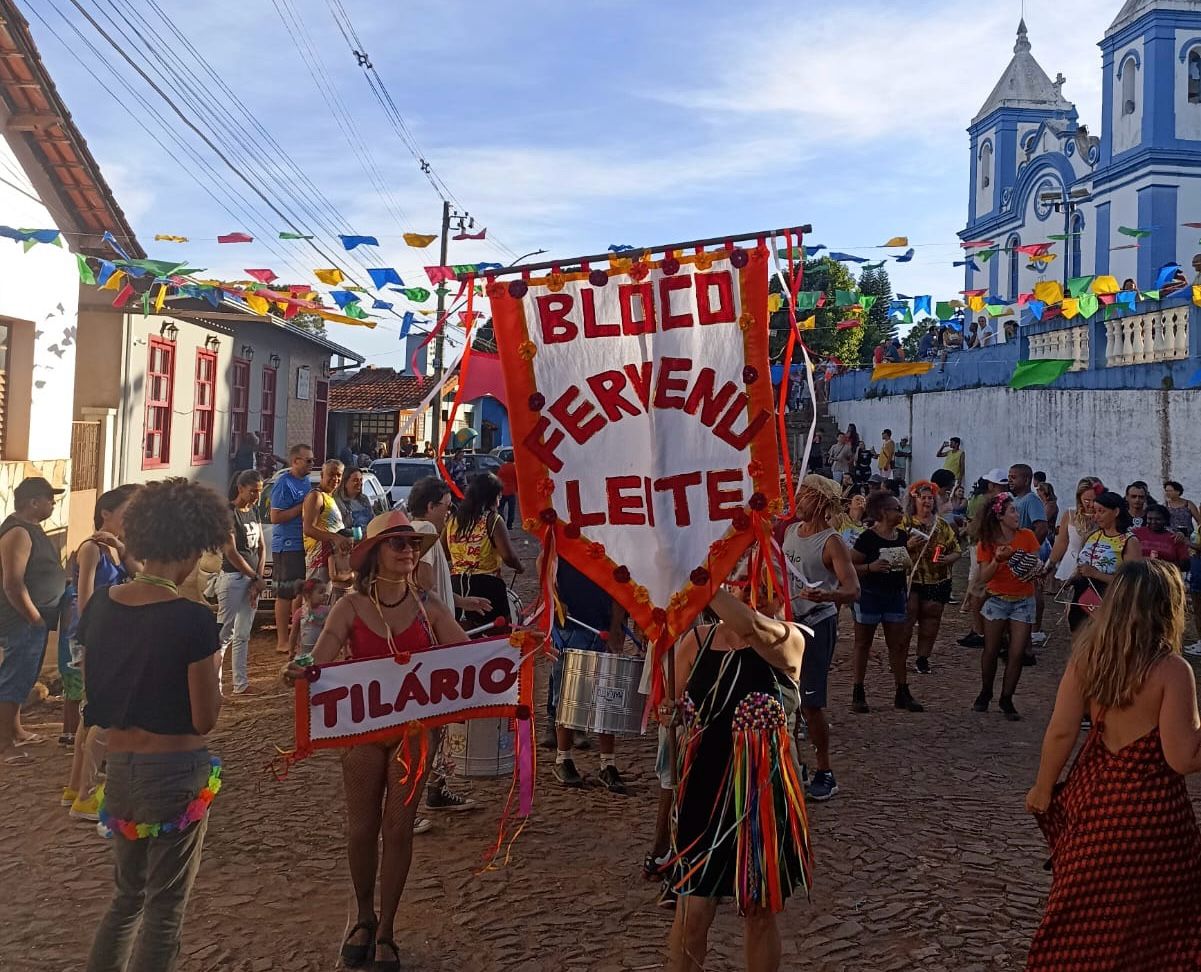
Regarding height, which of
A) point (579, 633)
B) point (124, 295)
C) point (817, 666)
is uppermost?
point (124, 295)

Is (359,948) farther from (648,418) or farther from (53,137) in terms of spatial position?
(53,137)

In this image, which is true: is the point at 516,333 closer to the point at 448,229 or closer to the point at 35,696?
the point at 35,696

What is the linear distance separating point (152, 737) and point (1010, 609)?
20.4 ft

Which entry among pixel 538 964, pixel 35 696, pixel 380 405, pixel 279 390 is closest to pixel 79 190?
pixel 35 696

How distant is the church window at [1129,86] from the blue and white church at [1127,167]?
2 centimetres

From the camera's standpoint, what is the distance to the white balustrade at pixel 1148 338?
14055 mm

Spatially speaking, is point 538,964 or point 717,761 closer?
point 717,761

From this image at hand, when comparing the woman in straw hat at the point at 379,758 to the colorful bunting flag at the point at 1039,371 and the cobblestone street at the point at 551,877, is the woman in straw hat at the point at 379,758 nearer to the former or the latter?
the cobblestone street at the point at 551,877

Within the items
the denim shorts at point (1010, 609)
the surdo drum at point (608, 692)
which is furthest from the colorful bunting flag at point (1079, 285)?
the surdo drum at point (608, 692)

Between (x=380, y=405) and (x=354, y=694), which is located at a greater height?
(x=380, y=405)

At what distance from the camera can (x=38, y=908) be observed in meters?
4.47

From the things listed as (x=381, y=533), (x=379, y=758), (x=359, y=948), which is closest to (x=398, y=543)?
(x=381, y=533)

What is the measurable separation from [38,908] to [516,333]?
3.15 metres

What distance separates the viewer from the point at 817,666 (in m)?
6.05
